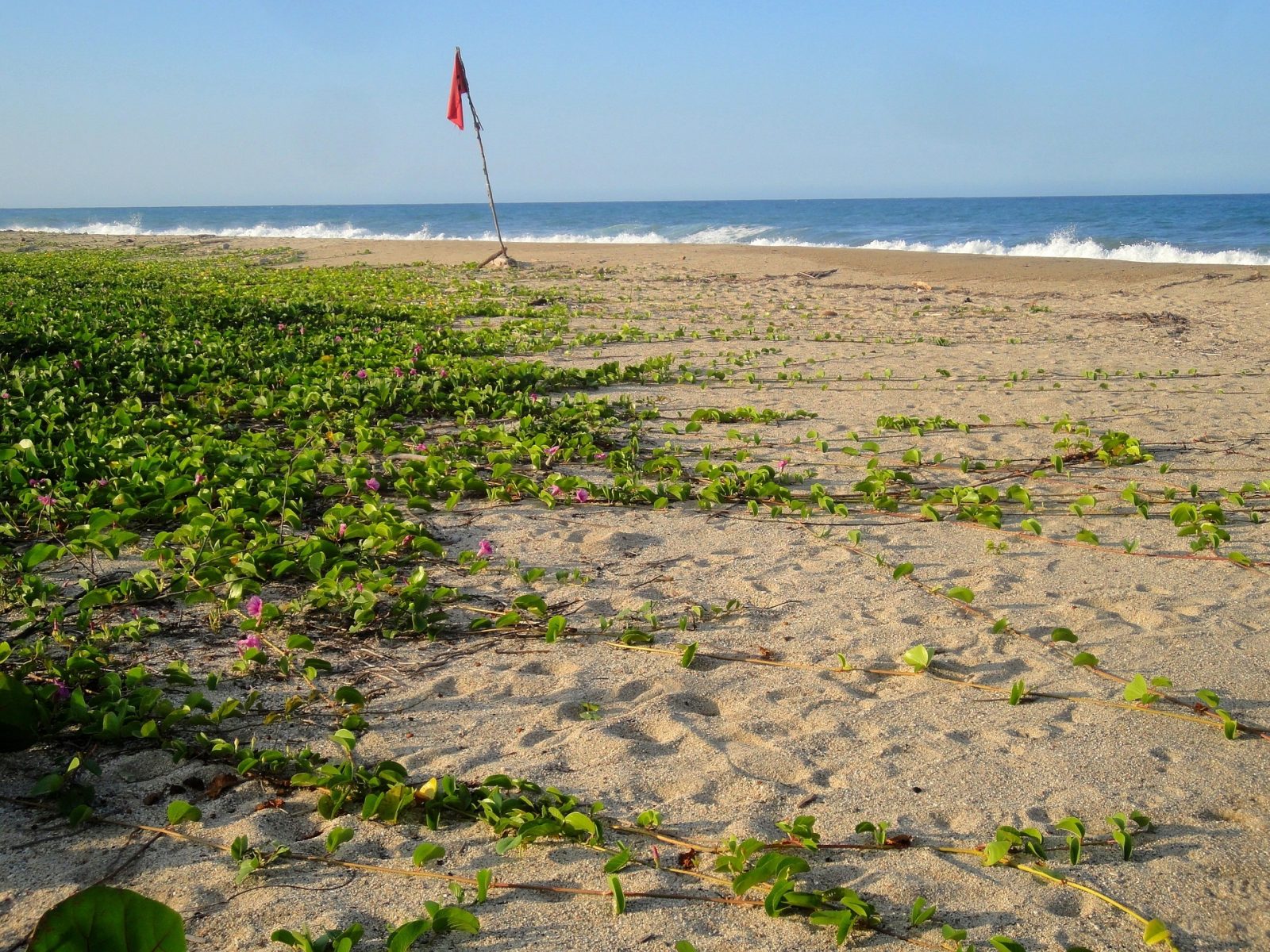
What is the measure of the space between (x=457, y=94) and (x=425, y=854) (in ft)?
47.2

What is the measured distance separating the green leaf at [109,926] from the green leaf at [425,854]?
719 millimetres

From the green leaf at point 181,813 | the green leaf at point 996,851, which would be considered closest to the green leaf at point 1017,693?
the green leaf at point 996,851

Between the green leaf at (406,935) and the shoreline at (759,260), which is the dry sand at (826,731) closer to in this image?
the green leaf at (406,935)

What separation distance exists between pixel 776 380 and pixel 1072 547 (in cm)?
365

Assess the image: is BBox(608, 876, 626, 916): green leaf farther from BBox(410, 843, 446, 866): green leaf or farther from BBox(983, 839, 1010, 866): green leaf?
BBox(983, 839, 1010, 866): green leaf

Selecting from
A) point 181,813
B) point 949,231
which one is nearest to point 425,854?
point 181,813

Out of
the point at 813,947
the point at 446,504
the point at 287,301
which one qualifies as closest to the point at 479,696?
the point at 813,947

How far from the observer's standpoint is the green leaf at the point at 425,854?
1.86 m

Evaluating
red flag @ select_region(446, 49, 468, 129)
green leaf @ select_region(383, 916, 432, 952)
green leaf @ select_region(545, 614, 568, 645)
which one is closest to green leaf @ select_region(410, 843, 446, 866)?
green leaf @ select_region(383, 916, 432, 952)

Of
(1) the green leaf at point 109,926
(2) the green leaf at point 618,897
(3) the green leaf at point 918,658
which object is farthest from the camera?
(3) the green leaf at point 918,658

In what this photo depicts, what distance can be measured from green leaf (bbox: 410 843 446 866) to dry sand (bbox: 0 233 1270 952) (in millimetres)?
38

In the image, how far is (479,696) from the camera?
2.61m

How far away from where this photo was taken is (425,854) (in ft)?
6.12

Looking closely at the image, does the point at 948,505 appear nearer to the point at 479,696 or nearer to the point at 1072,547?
the point at 1072,547
